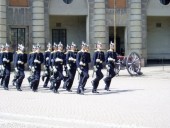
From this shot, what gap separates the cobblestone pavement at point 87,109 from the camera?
11.5m

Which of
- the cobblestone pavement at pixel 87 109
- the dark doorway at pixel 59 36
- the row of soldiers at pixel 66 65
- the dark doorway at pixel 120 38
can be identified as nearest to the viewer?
the cobblestone pavement at pixel 87 109

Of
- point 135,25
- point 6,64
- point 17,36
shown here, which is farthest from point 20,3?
point 6,64

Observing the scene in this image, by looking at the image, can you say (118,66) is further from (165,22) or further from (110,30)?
(165,22)

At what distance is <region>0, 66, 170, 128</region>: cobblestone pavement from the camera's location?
11541 mm

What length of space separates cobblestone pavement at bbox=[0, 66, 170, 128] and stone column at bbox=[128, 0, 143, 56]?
16.3 metres

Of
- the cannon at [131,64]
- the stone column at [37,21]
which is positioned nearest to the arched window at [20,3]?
the stone column at [37,21]

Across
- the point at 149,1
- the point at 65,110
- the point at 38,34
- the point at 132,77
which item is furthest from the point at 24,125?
the point at 149,1

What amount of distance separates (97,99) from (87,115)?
389 centimetres

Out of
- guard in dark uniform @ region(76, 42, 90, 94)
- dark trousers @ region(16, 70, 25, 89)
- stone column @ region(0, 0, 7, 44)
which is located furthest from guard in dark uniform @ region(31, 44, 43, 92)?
stone column @ region(0, 0, 7, 44)

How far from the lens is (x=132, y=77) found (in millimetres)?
27656

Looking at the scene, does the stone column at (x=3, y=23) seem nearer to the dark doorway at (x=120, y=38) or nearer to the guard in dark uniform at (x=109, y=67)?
the dark doorway at (x=120, y=38)

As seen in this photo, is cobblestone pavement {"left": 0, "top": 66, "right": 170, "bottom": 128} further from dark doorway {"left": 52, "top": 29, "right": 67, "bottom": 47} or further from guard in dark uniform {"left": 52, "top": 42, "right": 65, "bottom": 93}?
dark doorway {"left": 52, "top": 29, "right": 67, "bottom": 47}

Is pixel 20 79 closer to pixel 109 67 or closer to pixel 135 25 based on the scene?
pixel 109 67

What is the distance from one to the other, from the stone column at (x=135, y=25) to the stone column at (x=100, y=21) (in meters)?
2.31
